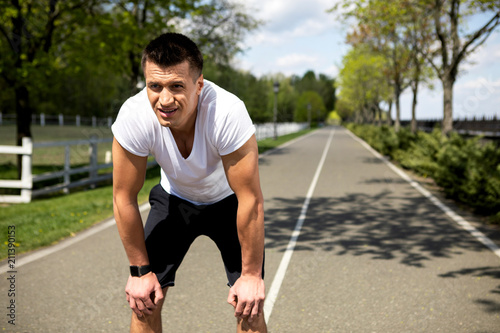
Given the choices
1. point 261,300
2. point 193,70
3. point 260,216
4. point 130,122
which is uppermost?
point 193,70

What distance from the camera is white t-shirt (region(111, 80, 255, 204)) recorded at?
215 centimetres

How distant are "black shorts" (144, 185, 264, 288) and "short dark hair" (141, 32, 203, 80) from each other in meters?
0.88

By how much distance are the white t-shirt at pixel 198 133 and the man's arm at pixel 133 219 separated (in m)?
0.07

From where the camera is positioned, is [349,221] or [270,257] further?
[349,221]

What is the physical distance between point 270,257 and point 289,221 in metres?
2.18

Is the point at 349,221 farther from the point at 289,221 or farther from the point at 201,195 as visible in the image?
the point at 201,195

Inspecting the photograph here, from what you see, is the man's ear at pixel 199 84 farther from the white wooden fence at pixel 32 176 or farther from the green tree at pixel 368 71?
the green tree at pixel 368 71

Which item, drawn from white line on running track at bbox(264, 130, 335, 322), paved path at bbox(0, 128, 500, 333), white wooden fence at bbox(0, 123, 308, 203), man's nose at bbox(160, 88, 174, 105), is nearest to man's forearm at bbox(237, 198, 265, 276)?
man's nose at bbox(160, 88, 174, 105)

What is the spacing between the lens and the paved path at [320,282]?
12.6 ft

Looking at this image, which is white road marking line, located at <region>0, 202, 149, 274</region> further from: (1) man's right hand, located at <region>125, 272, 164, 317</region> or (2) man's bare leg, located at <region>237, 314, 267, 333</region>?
(2) man's bare leg, located at <region>237, 314, 267, 333</region>

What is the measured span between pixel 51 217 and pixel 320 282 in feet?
17.3

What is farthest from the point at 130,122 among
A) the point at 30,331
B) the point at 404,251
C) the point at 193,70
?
the point at 404,251

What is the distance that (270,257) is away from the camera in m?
5.80

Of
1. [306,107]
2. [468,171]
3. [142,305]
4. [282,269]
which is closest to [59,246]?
[282,269]
